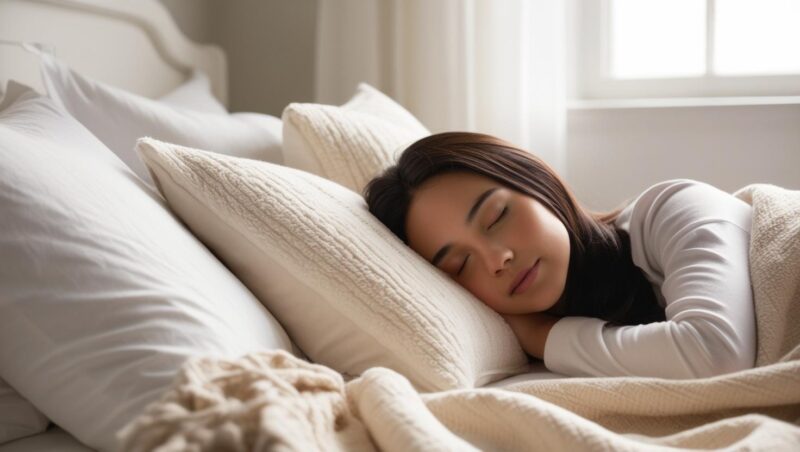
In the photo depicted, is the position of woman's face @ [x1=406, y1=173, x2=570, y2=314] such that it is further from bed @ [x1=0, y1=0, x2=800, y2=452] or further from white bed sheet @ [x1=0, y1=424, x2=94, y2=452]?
white bed sheet @ [x1=0, y1=424, x2=94, y2=452]

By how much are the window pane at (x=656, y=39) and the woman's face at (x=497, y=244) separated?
4.40 feet

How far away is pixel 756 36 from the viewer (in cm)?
244

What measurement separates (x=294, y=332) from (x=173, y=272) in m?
0.24

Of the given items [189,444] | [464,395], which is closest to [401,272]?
[464,395]

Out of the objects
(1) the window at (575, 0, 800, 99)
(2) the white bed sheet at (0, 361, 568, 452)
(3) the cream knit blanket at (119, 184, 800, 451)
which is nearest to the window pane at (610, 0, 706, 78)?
(1) the window at (575, 0, 800, 99)

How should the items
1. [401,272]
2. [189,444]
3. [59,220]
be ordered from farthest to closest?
[401,272]
[59,220]
[189,444]

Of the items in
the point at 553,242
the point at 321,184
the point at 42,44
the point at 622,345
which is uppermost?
the point at 42,44

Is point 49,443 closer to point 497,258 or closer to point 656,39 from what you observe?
point 497,258

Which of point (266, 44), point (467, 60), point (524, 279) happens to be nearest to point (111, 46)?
point (266, 44)

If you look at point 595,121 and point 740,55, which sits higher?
point 740,55

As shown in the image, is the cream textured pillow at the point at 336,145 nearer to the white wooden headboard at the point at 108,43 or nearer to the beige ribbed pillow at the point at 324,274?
the beige ribbed pillow at the point at 324,274

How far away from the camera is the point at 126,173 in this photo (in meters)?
1.16

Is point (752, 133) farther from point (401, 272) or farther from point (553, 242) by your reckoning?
point (401, 272)

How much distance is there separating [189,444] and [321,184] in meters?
0.70
